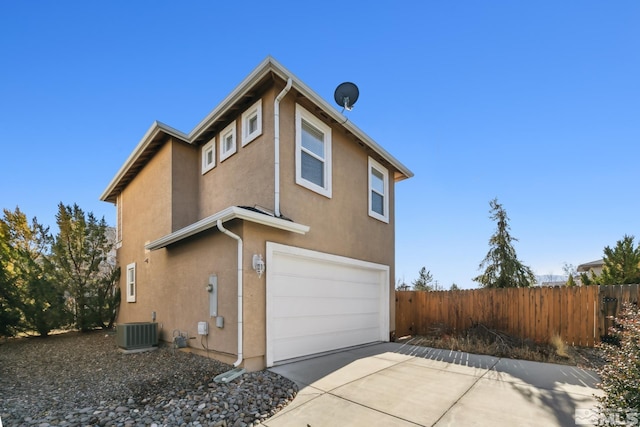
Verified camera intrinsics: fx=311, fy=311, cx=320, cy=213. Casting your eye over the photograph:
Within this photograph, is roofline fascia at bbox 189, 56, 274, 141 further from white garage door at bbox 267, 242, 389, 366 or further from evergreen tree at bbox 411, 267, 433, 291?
evergreen tree at bbox 411, 267, 433, 291

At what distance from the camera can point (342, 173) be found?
8406mm

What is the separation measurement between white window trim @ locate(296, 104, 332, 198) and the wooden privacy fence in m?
5.85

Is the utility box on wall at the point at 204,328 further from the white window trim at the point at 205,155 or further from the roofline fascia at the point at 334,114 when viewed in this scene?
the roofline fascia at the point at 334,114

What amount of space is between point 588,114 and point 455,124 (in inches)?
143

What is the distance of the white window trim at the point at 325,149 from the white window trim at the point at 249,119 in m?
0.85

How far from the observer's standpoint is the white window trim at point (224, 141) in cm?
786

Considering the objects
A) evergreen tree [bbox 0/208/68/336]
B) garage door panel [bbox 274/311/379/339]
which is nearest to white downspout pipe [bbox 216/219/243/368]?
garage door panel [bbox 274/311/379/339]

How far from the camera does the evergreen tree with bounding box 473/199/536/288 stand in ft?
49.9

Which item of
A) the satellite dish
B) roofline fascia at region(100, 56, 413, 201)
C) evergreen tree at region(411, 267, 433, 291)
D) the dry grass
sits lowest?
evergreen tree at region(411, 267, 433, 291)

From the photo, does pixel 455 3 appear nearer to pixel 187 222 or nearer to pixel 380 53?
pixel 380 53

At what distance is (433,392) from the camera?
15.2 ft

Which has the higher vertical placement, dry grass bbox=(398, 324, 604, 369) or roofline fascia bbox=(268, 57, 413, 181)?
roofline fascia bbox=(268, 57, 413, 181)

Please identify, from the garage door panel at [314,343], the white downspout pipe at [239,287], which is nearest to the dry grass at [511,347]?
the garage door panel at [314,343]

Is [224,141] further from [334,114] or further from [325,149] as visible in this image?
[334,114]
